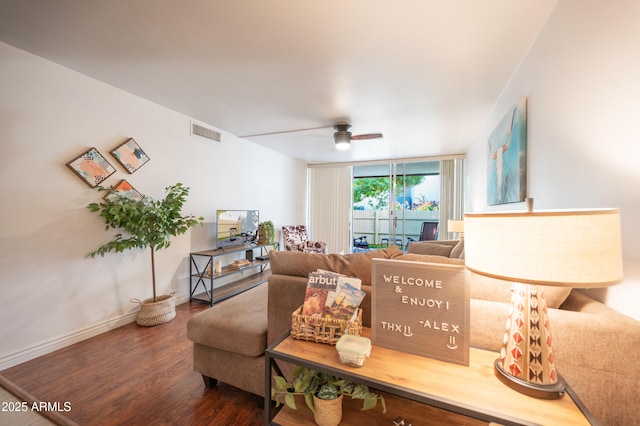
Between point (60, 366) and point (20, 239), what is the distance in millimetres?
1041

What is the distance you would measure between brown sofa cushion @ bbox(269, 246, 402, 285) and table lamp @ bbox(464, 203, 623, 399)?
57 cm

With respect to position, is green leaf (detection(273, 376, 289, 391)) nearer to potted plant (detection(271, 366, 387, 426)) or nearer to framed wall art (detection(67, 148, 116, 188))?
potted plant (detection(271, 366, 387, 426))

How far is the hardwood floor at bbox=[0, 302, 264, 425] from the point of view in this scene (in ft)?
4.82

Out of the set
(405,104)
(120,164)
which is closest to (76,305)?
(120,164)

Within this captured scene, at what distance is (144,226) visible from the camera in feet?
7.97

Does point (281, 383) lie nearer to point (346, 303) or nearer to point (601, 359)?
point (346, 303)

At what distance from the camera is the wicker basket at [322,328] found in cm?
105

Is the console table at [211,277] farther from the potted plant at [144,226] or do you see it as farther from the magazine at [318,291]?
the magazine at [318,291]

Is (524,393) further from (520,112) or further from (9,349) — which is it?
(9,349)

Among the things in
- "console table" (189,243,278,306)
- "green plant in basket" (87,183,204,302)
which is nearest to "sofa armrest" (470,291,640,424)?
"green plant in basket" (87,183,204,302)

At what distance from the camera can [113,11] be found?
153 centimetres

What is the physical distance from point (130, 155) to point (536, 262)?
3339 mm

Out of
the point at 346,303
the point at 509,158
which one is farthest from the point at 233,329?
the point at 509,158

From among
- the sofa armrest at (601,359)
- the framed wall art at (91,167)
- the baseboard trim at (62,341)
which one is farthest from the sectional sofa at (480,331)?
the framed wall art at (91,167)
